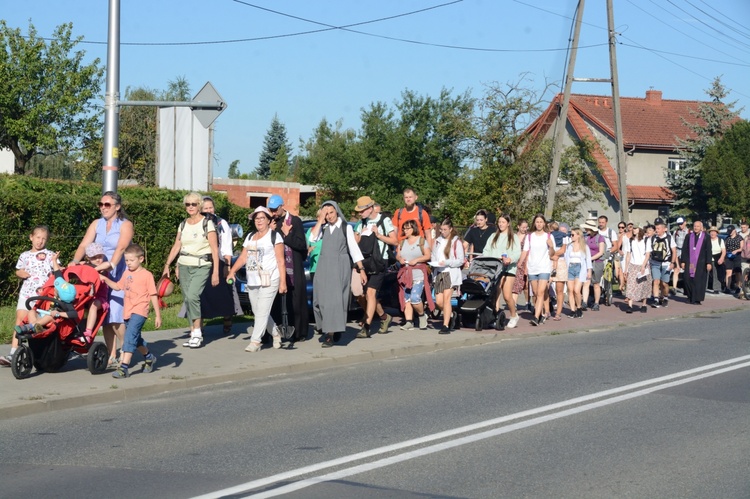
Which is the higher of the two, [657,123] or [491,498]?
[657,123]

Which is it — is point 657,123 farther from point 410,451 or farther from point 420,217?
point 410,451

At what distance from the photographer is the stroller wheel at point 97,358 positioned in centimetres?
1080

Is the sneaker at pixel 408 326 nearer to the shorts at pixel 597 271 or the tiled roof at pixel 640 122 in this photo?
the shorts at pixel 597 271

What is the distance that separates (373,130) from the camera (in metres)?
58.8

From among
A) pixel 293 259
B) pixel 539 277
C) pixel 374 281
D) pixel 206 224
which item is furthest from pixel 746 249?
pixel 206 224

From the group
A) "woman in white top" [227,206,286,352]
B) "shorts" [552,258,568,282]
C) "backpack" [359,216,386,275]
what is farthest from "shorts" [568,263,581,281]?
"woman in white top" [227,206,286,352]

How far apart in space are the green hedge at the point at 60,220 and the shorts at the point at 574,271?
8251 millimetres

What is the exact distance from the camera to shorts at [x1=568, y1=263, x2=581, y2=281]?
19234 mm

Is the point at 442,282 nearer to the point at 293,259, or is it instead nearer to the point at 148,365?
the point at 293,259

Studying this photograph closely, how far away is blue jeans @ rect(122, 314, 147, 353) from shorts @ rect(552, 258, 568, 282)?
9958 millimetres

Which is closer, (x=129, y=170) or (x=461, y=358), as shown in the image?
(x=461, y=358)

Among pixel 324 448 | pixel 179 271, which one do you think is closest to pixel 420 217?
pixel 179 271

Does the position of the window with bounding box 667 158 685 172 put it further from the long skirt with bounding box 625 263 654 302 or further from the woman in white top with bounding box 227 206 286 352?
the woman in white top with bounding box 227 206 286 352

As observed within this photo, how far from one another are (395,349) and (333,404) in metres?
3.91
